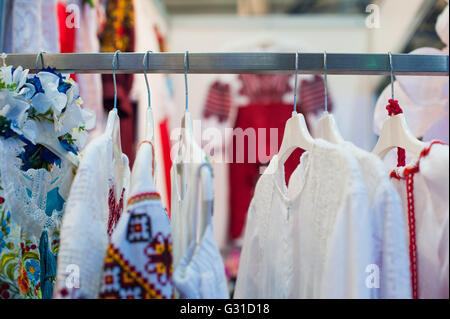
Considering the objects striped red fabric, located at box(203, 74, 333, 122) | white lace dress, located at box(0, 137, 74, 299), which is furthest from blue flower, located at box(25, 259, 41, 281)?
striped red fabric, located at box(203, 74, 333, 122)

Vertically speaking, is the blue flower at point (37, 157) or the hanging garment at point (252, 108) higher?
the hanging garment at point (252, 108)

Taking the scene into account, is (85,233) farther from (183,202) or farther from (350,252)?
(350,252)

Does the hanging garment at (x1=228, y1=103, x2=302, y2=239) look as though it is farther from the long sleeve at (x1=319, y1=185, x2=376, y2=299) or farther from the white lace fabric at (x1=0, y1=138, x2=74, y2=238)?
the long sleeve at (x1=319, y1=185, x2=376, y2=299)

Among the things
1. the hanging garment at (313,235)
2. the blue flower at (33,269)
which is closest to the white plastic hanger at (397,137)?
the hanging garment at (313,235)

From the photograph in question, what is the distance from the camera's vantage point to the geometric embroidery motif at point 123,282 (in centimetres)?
56

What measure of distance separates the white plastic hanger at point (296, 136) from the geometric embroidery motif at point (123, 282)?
327mm

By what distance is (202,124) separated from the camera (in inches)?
89.6

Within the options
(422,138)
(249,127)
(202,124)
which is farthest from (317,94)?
(422,138)

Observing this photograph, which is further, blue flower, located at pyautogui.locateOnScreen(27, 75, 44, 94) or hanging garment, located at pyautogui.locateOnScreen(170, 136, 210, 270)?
blue flower, located at pyautogui.locateOnScreen(27, 75, 44, 94)

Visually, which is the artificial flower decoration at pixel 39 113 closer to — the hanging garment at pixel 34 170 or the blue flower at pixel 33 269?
the hanging garment at pixel 34 170

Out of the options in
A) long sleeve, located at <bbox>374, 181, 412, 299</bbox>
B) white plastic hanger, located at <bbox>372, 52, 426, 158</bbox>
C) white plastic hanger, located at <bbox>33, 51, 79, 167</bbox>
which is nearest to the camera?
long sleeve, located at <bbox>374, 181, 412, 299</bbox>

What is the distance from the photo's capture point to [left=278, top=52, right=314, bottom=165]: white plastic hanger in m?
0.72

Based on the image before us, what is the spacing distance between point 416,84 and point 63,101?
2.80 feet

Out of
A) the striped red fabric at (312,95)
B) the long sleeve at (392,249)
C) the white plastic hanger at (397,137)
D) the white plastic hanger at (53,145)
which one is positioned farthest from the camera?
the striped red fabric at (312,95)
